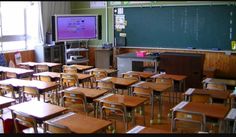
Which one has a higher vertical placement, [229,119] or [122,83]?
[122,83]

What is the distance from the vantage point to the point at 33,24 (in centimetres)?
895

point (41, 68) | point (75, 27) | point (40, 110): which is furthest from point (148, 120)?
point (75, 27)

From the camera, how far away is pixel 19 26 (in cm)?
866

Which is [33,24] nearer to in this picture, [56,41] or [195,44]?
[56,41]

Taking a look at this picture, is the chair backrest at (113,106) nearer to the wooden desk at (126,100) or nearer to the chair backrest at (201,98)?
the wooden desk at (126,100)

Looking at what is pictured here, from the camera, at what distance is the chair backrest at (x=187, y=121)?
298 centimetres

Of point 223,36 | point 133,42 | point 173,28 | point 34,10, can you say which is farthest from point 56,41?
point 223,36

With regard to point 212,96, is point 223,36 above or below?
above

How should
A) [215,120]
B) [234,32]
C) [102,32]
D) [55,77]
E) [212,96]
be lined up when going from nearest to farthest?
[215,120], [212,96], [55,77], [234,32], [102,32]

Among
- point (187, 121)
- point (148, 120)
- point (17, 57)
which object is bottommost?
point (148, 120)

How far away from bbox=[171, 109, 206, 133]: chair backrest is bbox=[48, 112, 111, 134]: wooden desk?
83 centimetres

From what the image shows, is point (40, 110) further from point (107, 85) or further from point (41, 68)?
point (41, 68)

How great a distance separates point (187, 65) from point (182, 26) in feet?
6.04

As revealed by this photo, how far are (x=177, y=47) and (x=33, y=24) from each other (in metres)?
4.69
